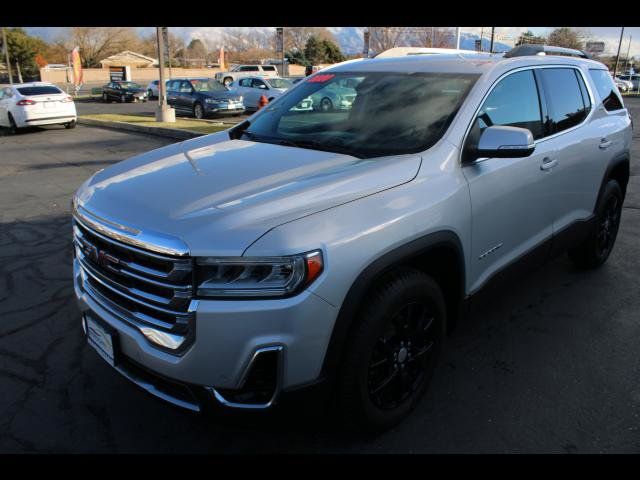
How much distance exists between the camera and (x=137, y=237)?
217cm

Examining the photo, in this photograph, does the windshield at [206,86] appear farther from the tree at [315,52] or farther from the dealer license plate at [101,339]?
the tree at [315,52]

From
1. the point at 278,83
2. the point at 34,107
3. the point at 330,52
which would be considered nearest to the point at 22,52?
the point at 330,52

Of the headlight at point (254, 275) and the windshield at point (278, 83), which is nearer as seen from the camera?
the headlight at point (254, 275)

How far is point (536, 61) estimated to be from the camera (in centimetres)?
368

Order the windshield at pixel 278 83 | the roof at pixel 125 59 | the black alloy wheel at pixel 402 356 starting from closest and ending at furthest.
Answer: the black alloy wheel at pixel 402 356 < the windshield at pixel 278 83 < the roof at pixel 125 59

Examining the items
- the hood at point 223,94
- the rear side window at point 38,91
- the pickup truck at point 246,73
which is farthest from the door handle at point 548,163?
the pickup truck at point 246,73

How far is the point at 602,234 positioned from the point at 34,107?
1646cm

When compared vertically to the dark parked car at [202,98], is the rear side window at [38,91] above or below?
above

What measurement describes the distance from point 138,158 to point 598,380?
3063mm

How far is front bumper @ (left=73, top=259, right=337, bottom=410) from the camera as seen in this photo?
202 centimetres

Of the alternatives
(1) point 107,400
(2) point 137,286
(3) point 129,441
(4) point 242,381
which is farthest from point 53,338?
(4) point 242,381

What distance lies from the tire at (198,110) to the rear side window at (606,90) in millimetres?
18131

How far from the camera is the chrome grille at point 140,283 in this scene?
2.08 m
